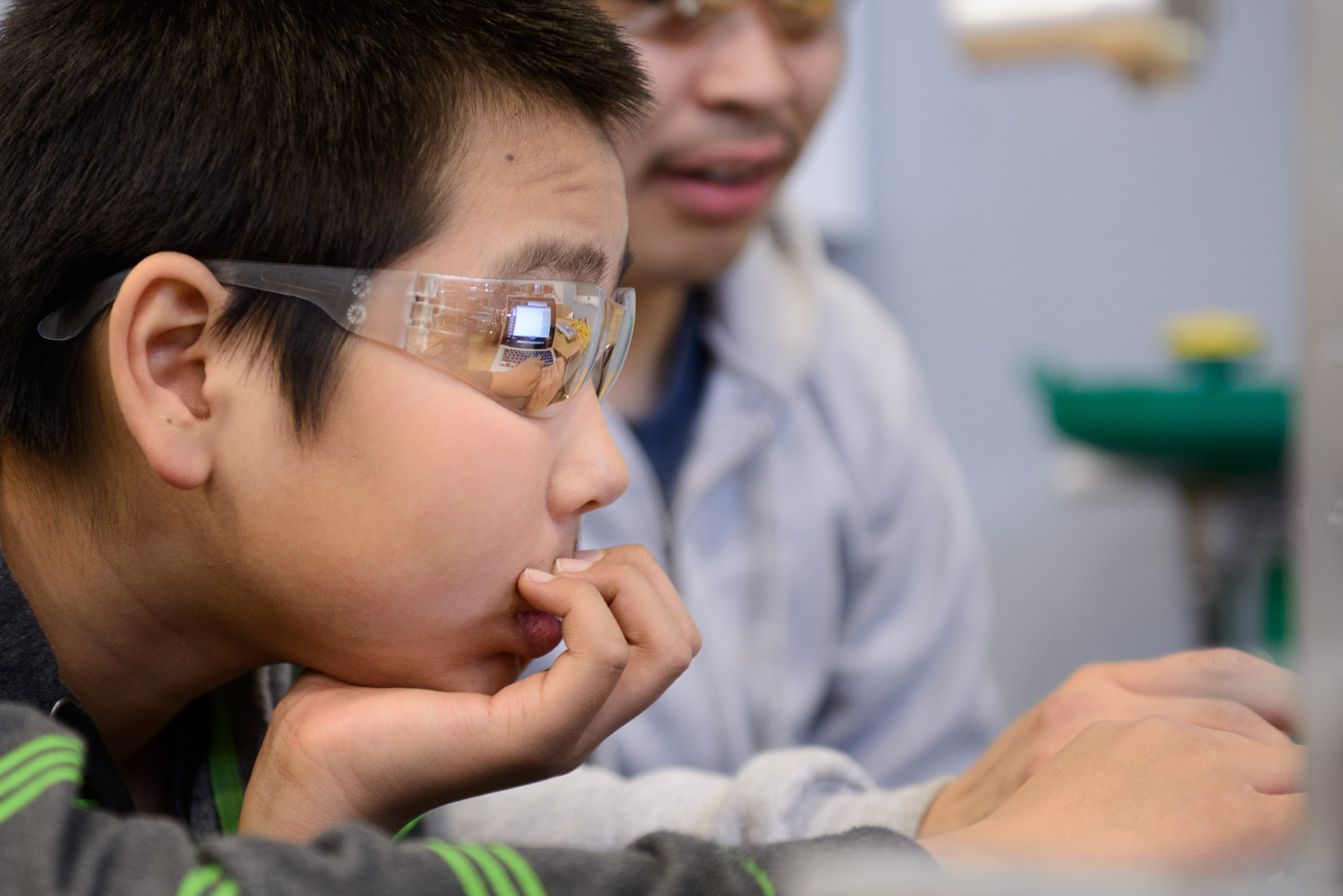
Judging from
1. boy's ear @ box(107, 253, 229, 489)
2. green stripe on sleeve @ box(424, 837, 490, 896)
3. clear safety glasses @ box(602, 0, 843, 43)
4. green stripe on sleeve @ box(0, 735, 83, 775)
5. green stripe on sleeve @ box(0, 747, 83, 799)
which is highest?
clear safety glasses @ box(602, 0, 843, 43)

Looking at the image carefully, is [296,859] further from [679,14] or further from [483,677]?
[679,14]

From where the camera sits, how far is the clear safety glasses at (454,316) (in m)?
0.63

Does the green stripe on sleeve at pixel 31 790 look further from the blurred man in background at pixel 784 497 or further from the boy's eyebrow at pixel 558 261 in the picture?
the blurred man in background at pixel 784 497

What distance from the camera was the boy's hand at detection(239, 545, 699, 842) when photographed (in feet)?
2.05

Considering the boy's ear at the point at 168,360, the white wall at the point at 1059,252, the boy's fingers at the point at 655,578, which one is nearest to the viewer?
the boy's ear at the point at 168,360

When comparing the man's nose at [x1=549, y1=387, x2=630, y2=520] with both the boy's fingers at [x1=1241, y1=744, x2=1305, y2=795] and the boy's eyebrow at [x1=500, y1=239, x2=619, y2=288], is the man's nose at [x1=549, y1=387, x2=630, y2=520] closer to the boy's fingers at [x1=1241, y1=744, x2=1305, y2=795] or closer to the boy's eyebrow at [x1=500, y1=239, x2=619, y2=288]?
the boy's eyebrow at [x1=500, y1=239, x2=619, y2=288]

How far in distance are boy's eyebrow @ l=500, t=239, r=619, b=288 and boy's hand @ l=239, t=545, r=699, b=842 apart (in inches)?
6.6

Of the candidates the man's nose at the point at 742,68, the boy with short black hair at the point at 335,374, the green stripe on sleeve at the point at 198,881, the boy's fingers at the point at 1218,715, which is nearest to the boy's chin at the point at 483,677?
the boy with short black hair at the point at 335,374

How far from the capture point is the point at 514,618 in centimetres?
69

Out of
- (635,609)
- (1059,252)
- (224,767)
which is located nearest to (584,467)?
(635,609)

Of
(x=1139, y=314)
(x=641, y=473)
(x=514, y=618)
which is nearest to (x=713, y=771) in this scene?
(x=641, y=473)

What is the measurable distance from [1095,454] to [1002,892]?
86.1 inches

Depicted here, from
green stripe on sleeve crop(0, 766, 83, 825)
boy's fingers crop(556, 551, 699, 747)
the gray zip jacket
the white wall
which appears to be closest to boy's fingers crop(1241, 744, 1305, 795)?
the gray zip jacket

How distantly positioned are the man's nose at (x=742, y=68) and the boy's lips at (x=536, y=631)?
22.6 inches
